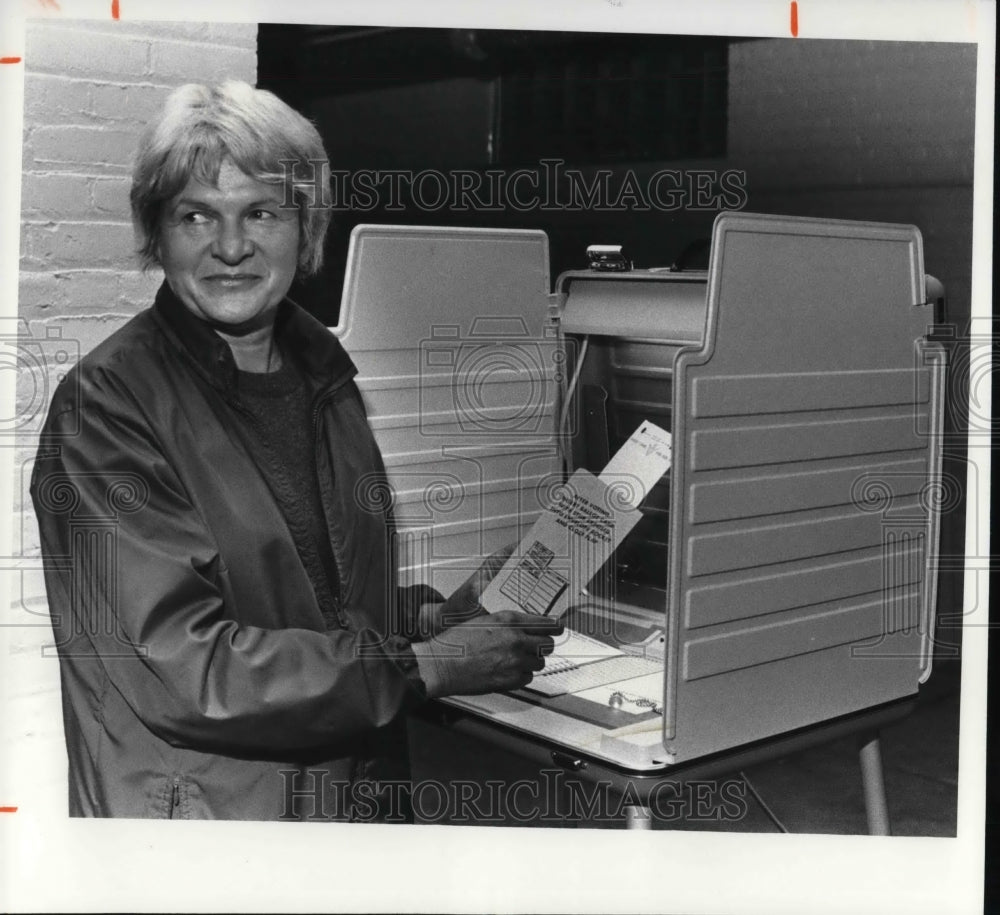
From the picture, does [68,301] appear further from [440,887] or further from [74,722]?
[440,887]

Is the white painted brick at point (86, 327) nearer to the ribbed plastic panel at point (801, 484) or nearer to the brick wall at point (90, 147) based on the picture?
the brick wall at point (90, 147)

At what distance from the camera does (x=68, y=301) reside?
244cm

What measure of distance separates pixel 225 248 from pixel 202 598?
2.09ft

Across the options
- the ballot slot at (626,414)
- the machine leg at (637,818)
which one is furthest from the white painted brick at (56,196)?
the machine leg at (637,818)

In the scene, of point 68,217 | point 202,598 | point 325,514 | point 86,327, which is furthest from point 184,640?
point 68,217

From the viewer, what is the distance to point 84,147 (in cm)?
243

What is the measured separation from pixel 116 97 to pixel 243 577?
0.98 meters

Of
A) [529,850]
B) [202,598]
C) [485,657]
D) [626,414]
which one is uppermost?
[626,414]

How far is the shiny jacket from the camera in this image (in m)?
2.15

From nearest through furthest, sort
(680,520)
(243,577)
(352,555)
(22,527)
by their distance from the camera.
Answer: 1. (680,520)
2. (243,577)
3. (352,555)
4. (22,527)

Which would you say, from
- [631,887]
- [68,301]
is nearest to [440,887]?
[631,887]

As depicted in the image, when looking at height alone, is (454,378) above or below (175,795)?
above

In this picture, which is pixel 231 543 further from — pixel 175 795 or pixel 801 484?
pixel 801 484

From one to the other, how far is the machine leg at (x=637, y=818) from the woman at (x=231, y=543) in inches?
14.6
